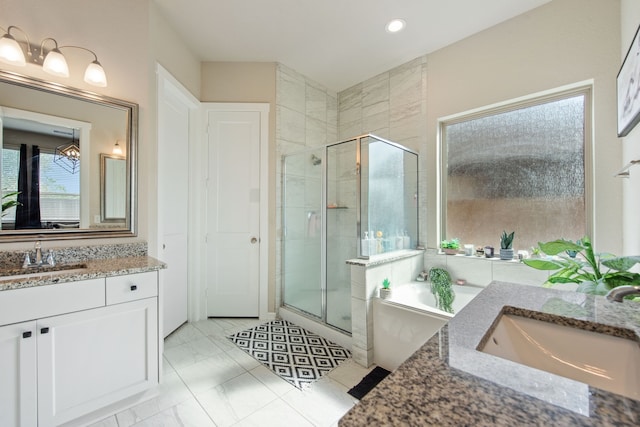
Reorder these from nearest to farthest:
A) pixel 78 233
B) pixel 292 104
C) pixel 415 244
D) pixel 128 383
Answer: pixel 128 383
pixel 78 233
pixel 415 244
pixel 292 104

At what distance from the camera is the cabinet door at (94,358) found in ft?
4.24

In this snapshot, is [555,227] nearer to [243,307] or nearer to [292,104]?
[292,104]

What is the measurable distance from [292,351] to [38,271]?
179cm

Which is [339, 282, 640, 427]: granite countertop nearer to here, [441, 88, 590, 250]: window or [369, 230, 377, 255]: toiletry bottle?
[369, 230, 377, 255]: toiletry bottle

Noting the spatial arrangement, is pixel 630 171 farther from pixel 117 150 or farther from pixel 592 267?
pixel 117 150

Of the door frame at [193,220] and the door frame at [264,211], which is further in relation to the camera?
the door frame at [264,211]

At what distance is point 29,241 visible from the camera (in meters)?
1.61

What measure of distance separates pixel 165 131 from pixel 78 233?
43.3 inches

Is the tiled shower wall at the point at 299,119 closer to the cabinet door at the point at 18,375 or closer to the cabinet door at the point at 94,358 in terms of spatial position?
the cabinet door at the point at 94,358

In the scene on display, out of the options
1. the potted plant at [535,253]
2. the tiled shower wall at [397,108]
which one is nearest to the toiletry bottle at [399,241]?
the tiled shower wall at [397,108]

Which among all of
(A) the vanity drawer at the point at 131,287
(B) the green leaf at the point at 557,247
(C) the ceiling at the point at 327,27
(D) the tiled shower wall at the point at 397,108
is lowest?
(A) the vanity drawer at the point at 131,287

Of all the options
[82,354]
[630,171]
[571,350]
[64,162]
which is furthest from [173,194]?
[630,171]

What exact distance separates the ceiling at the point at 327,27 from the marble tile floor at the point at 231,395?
9.32ft

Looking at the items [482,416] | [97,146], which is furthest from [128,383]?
[482,416]
